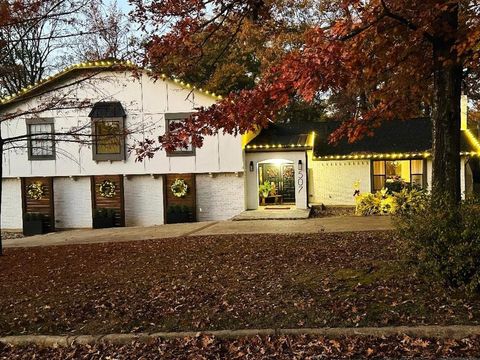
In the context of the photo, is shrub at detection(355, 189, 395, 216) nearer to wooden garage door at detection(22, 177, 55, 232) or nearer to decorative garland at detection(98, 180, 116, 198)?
decorative garland at detection(98, 180, 116, 198)

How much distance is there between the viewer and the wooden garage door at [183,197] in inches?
821

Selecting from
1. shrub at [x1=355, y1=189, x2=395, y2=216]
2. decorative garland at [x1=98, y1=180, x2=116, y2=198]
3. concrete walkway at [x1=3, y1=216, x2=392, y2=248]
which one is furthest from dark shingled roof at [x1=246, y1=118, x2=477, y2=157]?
decorative garland at [x1=98, y1=180, x2=116, y2=198]

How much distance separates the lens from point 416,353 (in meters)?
4.28

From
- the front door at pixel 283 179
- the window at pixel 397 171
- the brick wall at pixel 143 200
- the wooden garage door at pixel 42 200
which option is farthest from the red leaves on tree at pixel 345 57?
the wooden garage door at pixel 42 200

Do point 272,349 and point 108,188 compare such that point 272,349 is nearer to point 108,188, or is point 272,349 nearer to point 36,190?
point 108,188

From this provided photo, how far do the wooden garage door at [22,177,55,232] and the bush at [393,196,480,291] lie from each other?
19.4 metres

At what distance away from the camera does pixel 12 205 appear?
74.6 feet

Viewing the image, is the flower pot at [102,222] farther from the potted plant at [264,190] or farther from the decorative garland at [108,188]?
the potted plant at [264,190]

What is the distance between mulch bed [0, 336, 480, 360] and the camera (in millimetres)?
Result: 4312

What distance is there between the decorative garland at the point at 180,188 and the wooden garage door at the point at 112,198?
2.49 meters

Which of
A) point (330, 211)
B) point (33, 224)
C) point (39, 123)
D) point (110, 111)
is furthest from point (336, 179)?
point (33, 224)

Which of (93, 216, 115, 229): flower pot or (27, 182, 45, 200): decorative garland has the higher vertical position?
(27, 182, 45, 200): decorative garland

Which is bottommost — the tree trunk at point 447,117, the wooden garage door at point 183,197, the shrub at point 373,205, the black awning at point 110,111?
the shrub at point 373,205

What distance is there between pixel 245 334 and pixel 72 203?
18857mm
